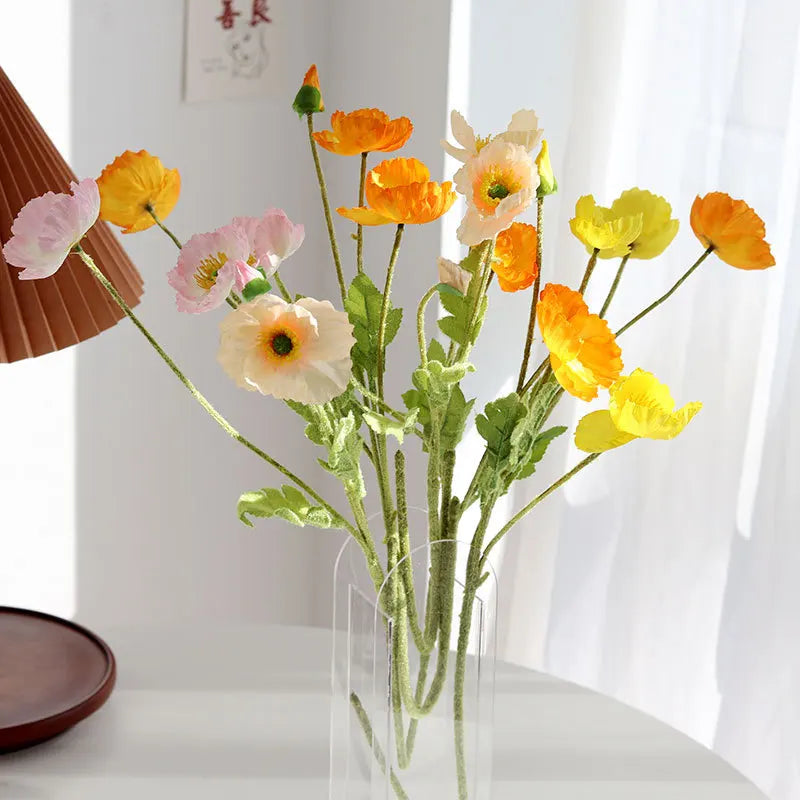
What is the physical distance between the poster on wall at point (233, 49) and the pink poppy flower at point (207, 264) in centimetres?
112

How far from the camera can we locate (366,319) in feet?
2.28

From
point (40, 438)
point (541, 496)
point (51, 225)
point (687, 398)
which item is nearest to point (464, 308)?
point (541, 496)

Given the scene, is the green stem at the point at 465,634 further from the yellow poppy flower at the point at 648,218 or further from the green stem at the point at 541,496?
the yellow poppy flower at the point at 648,218

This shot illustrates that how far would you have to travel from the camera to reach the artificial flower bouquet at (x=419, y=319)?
586mm

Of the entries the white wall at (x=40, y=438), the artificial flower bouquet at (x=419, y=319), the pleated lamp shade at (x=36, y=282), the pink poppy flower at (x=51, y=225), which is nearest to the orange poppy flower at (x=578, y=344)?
the artificial flower bouquet at (x=419, y=319)

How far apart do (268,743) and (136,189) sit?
504mm

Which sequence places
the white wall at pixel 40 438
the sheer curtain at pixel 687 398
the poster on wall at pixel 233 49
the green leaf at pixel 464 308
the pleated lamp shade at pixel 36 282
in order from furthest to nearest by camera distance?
the poster on wall at pixel 233 49 < the white wall at pixel 40 438 < the sheer curtain at pixel 687 398 < the pleated lamp shade at pixel 36 282 < the green leaf at pixel 464 308

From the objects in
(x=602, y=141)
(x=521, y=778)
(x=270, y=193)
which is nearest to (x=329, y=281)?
(x=270, y=193)

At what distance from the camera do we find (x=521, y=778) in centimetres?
94

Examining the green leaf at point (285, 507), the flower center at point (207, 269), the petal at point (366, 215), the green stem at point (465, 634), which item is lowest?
the green stem at point (465, 634)

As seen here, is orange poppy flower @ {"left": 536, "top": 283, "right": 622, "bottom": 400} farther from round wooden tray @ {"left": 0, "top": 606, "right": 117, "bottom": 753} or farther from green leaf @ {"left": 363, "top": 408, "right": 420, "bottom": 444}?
round wooden tray @ {"left": 0, "top": 606, "right": 117, "bottom": 753}

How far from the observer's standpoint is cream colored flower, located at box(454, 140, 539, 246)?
1.99 ft

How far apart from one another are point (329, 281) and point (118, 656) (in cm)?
88

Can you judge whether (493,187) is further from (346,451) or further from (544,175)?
(346,451)
